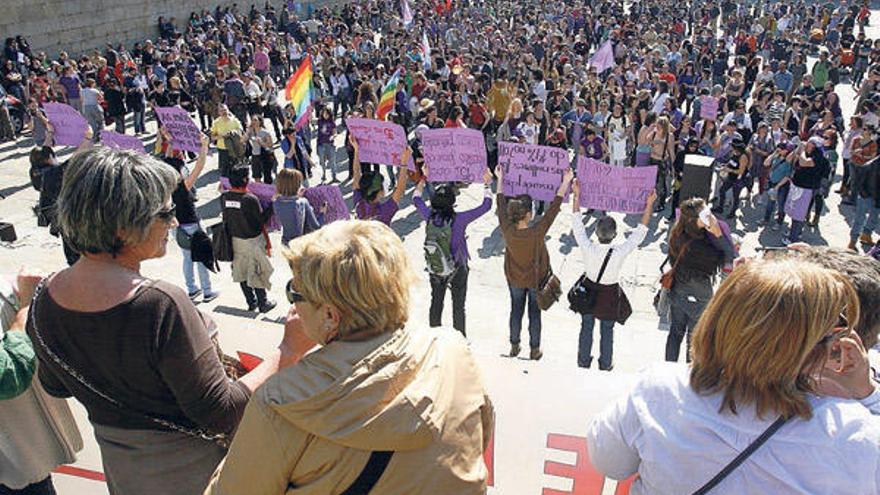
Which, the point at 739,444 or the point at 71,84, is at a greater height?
the point at 739,444

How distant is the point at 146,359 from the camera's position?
1771 millimetres

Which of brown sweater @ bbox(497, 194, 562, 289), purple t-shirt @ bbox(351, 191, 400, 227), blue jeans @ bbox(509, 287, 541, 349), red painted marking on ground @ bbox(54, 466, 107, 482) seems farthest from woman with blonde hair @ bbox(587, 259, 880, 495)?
purple t-shirt @ bbox(351, 191, 400, 227)

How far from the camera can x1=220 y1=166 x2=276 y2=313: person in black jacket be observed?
245 inches

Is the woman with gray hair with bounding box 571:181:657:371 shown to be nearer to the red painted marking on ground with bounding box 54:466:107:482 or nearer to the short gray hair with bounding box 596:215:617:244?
the short gray hair with bounding box 596:215:617:244

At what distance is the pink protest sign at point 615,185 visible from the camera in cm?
623

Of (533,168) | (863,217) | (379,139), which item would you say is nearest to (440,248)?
(533,168)

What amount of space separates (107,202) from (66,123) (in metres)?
9.33

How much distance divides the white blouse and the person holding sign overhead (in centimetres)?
373

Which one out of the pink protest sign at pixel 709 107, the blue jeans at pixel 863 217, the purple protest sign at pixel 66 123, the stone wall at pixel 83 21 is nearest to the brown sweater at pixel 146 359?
the blue jeans at pixel 863 217

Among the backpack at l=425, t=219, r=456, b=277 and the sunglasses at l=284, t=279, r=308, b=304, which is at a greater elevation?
the sunglasses at l=284, t=279, r=308, b=304

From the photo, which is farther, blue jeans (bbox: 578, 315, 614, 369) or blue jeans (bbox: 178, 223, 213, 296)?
blue jeans (bbox: 178, 223, 213, 296)

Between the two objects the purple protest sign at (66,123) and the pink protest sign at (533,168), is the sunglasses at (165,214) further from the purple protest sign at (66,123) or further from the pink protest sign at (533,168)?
the purple protest sign at (66,123)

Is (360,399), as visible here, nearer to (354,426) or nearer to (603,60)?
(354,426)

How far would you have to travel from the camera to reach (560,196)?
18.5 feet
